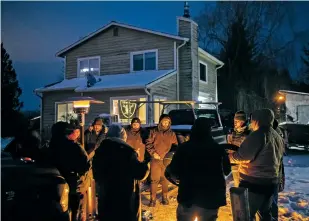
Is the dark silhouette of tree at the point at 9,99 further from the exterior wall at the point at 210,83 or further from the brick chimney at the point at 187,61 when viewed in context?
the exterior wall at the point at 210,83

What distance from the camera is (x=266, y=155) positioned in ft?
12.0

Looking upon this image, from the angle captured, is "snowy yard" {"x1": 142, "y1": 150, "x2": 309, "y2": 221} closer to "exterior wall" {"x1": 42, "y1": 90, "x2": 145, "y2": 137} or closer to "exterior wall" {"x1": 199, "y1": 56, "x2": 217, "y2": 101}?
"exterior wall" {"x1": 42, "y1": 90, "x2": 145, "y2": 137}

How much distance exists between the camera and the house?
16.5 metres

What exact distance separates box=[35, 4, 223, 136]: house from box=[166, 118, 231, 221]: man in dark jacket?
12.2m

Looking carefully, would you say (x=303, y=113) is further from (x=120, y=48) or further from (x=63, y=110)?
(x=63, y=110)

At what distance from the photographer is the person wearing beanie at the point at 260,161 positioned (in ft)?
11.9

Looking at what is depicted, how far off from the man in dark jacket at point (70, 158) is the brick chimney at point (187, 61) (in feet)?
47.7

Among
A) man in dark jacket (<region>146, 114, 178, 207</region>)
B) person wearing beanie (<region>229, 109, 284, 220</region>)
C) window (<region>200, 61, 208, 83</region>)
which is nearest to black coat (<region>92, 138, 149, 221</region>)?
person wearing beanie (<region>229, 109, 284, 220</region>)

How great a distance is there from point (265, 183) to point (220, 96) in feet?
83.1

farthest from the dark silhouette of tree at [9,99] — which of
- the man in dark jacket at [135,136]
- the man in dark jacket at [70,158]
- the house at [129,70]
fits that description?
the man in dark jacket at [70,158]

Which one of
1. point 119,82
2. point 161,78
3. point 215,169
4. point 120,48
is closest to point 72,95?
point 119,82

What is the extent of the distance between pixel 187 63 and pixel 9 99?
16.8m

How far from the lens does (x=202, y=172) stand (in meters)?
3.18

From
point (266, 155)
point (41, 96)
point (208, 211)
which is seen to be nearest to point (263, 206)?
point (266, 155)
